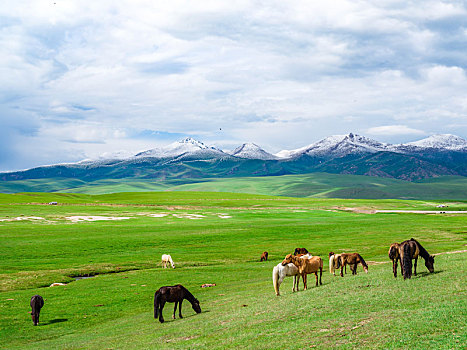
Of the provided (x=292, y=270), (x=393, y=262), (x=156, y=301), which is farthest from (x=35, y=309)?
(x=393, y=262)

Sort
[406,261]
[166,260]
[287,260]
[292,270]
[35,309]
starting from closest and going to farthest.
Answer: [406,261] → [287,260] → [292,270] → [35,309] → [166,260]

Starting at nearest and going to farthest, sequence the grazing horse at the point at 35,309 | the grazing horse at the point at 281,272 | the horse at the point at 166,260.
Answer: the grazing horse at the point at 281,272 → the grazing horse at the point at 35,309 → the horse at the point at 166,260

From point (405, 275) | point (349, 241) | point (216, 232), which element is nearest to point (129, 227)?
point (216, 232)

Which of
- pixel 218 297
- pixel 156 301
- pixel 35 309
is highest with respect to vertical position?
pixel 156 301

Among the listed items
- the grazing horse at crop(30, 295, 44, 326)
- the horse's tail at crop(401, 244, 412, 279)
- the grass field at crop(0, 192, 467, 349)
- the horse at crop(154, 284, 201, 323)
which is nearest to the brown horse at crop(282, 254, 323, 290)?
the grass field at crop(0, 192, 467, 349)

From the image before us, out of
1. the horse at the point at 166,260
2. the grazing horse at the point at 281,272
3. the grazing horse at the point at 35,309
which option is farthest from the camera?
the horse at the point at 166,260

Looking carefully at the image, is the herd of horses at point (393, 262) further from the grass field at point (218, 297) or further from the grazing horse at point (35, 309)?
the grazing horse at point (35, 309)

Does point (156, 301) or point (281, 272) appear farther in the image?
point (281, 272)

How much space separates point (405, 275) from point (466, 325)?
1062cm

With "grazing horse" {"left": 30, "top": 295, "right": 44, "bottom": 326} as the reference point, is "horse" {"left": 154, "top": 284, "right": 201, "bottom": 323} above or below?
above

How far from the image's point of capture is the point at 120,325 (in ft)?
81.8

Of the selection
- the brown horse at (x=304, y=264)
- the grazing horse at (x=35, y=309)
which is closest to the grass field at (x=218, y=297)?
the grazing horse at (x=35, y=309)

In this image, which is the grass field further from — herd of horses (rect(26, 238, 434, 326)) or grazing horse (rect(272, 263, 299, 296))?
grazing horse (rect(272, 263, 299, 296))

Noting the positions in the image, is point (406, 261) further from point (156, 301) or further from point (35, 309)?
point (35, 309)
